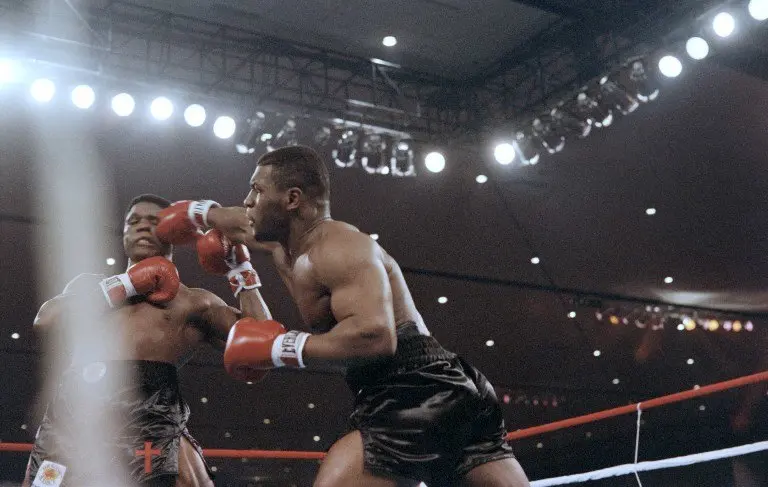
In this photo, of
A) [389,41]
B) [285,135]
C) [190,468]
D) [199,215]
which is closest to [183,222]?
[199,215]

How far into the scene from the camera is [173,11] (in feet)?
15.9

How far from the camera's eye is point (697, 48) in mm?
4605

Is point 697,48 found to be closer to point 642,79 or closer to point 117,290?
point 642,79

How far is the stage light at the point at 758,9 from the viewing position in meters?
4.31

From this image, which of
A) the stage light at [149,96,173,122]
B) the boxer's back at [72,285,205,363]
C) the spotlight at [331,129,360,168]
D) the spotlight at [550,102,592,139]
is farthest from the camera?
the spotlight at [331,129,360,168]

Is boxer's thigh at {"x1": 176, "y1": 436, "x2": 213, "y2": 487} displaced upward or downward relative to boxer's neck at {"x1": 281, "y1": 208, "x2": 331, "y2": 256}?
downward

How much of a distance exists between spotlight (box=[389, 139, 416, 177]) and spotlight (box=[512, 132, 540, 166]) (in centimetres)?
65

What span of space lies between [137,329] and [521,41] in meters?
3.62

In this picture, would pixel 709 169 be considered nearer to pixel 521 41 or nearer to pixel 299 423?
pixel 521 41

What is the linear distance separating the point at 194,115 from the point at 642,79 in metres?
2.45

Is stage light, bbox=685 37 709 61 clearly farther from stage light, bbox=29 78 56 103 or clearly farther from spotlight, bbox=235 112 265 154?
stage light, bbox=29 78 56 103

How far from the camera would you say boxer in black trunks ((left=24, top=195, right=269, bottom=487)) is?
215 centimetres

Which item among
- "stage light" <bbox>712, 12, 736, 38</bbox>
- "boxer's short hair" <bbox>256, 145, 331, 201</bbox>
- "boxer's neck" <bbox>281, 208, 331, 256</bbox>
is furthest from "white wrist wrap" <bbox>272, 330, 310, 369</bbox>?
"stage light" <bbox>712, 12, 736, 38</bbox>

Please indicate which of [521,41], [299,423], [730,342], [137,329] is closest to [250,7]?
[521,41]
